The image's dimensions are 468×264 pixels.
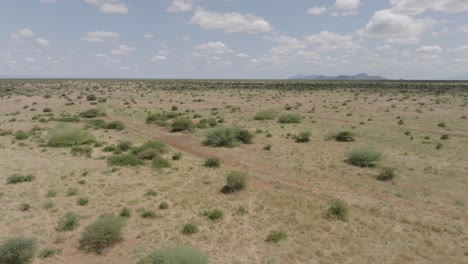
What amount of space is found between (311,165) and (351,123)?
18.2 m

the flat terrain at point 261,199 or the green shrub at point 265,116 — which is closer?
the flat terrain at point 261,199

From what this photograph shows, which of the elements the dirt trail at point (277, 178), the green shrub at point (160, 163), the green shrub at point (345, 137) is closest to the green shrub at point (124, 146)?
the dirt trail at point (277, 178)

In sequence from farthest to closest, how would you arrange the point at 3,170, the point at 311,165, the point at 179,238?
the point at 311,165 → the point at 3,170 → the point at 179,238

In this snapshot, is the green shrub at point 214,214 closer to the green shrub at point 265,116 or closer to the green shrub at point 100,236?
the green shrub at point 100,236

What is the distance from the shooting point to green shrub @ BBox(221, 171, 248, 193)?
15539 mm

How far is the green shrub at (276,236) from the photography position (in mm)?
10977

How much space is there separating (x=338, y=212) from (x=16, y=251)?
11.2m

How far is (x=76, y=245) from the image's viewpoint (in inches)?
421

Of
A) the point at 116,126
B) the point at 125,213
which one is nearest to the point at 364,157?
the point at 125,213

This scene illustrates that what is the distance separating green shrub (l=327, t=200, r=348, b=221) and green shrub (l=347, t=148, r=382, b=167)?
7751mm

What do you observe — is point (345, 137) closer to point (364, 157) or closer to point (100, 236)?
point (364, 157)

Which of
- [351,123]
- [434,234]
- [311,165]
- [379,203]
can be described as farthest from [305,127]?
[434,234]

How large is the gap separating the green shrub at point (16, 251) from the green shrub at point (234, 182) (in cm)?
825

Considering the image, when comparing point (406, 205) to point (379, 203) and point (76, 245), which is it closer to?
point (379, 203)
